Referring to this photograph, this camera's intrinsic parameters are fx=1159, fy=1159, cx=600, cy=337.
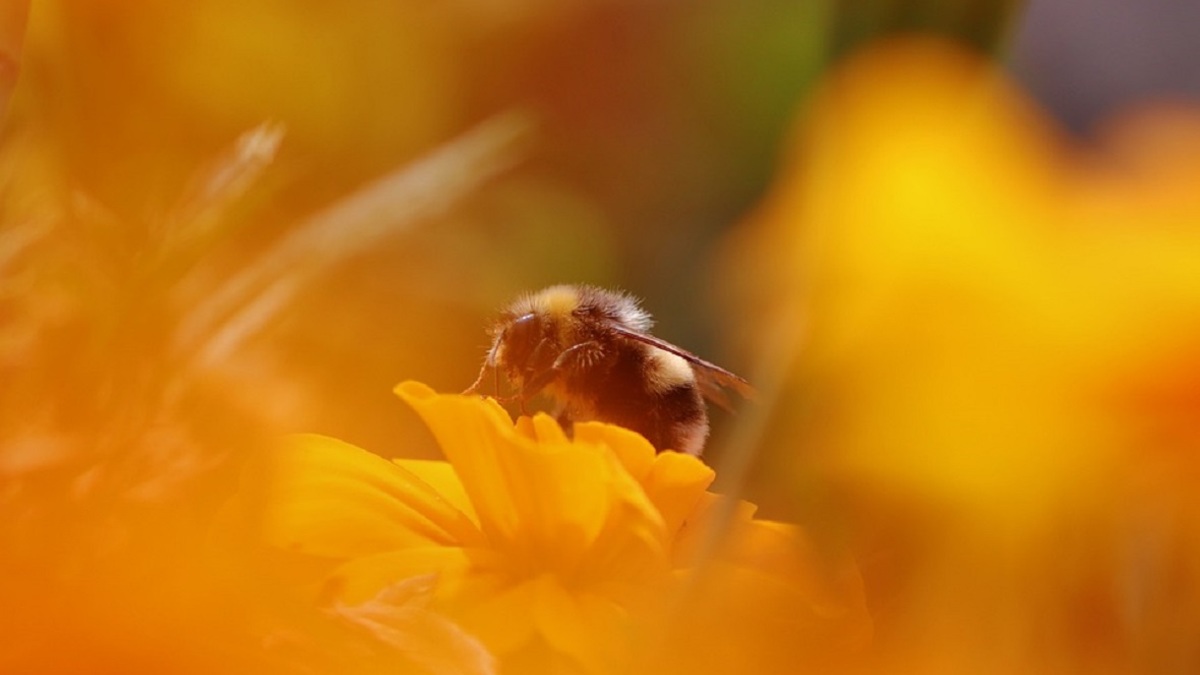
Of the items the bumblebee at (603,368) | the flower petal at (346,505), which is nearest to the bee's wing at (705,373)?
the bumblebee at (603,368)

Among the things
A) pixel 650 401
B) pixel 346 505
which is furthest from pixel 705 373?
pixel 346 505

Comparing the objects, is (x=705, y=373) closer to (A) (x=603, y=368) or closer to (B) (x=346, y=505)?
(A) (x=603, y=368)

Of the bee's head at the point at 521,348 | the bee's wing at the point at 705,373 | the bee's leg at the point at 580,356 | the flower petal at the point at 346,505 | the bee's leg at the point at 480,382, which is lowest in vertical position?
the flower petal at the point at 346,505

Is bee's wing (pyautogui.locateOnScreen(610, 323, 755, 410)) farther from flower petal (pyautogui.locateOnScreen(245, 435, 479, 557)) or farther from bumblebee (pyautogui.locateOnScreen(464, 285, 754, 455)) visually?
flower petal (pyautogui.locateOnScreen(245, 435, 479, 557))

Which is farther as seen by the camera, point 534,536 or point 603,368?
point 603,368

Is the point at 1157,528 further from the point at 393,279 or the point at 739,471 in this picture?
the point at 393,279

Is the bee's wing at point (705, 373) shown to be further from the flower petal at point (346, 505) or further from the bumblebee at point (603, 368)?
the flower petal at point (346, 505)

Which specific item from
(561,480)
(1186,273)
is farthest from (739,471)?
(1186,273)
